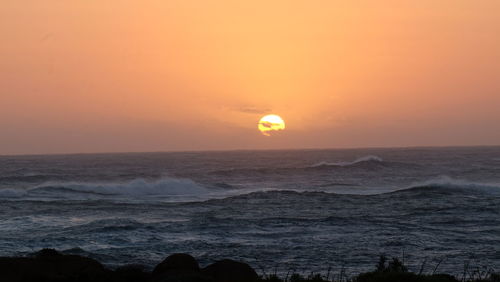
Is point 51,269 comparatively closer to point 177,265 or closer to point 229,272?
point 177,265

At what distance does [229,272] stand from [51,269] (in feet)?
14.1

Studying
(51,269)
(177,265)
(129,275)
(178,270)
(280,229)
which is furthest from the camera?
(280,229)

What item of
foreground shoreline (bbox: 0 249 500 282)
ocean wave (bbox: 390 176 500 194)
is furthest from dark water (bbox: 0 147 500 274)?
foreground shoreline (bbox: 0 249 500 282)

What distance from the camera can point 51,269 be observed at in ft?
48.2

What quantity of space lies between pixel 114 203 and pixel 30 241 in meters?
19.2

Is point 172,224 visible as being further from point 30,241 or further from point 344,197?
point 344,197

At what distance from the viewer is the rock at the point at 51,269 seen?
1348 centimetres

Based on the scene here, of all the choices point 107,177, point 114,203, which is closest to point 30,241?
point 114,203

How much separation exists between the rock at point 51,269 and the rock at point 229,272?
2.36m

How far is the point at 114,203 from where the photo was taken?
44250mm

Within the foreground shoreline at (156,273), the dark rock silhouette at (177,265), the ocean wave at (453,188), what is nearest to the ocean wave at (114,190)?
the ocean wave at (453,188)

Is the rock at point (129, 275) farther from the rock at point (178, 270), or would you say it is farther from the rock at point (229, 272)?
the rock at point (229, 272)

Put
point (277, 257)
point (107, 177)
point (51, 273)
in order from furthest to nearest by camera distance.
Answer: point (107, 177), point (277, 257), point (51, 273)

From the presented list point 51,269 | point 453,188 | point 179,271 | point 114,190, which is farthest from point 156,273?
point 114,190
